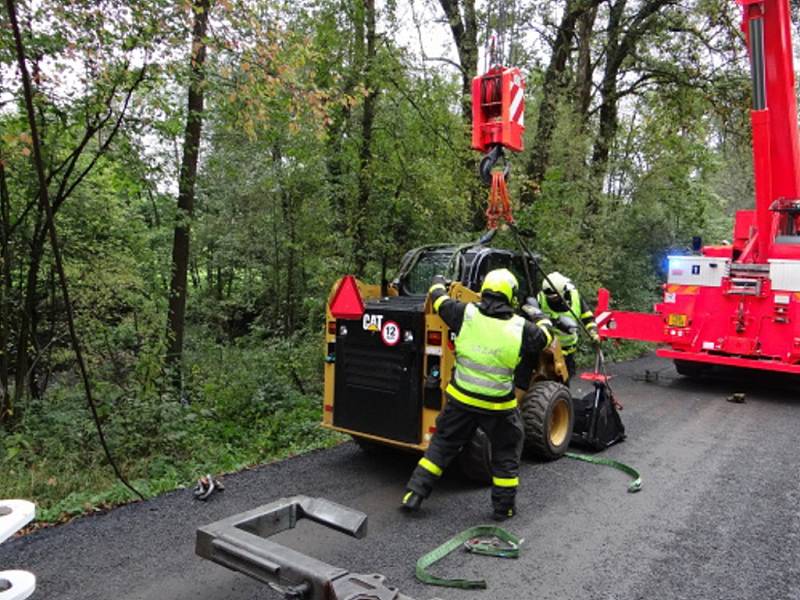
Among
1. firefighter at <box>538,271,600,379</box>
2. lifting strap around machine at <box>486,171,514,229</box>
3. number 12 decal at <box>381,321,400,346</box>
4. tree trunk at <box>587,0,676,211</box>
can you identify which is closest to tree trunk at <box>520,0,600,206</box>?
tree trunk at <box>587,0,676,211</box>

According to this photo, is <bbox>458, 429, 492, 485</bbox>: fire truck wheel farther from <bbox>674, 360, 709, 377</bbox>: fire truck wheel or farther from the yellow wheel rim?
<bbox>674, 360, 709, 377</bbox>: fire truck wheel

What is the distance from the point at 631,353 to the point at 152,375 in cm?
1006

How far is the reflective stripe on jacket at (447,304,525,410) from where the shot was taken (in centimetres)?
449

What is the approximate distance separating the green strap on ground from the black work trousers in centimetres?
128

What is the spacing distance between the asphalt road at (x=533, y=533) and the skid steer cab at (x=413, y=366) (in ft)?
1.30

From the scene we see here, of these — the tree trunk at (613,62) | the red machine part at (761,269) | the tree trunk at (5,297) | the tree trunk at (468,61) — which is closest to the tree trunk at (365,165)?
the tree trunk at (468,61)

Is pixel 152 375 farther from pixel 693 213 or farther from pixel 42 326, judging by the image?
pixel 693 213

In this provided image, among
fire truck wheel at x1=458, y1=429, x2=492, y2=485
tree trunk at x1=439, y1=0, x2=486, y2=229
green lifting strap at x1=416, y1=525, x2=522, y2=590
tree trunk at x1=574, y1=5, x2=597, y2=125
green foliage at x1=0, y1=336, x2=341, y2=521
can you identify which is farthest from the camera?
tree trunk at x1=574, y1=5, x2=597, y2=125

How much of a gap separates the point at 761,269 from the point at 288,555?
29.2 ft

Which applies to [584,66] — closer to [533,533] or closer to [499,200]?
[499,200]

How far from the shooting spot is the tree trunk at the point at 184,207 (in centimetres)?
627

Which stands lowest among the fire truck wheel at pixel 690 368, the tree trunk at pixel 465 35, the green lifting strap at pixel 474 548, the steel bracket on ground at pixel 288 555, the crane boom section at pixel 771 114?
the green lifting strap at pixel 474 548

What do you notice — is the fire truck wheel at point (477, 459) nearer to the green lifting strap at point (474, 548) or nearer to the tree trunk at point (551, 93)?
the green lifting strap at point (474, 548)

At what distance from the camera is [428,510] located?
15.4 feet
